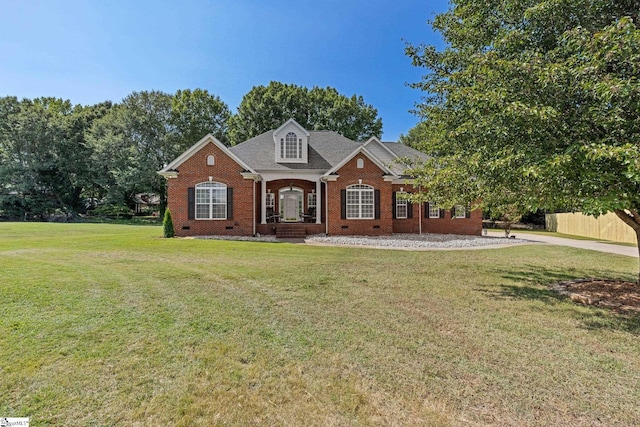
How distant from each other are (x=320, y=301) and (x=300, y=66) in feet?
78.5

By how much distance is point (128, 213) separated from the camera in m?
38.4

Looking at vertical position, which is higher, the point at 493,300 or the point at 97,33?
the point at 97,33

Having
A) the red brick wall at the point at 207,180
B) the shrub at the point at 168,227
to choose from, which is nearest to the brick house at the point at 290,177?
the red brick wall at the point at 207,180

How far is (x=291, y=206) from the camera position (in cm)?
2297

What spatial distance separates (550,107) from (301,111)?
38.3 metres

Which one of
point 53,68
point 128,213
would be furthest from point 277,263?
point 128,213

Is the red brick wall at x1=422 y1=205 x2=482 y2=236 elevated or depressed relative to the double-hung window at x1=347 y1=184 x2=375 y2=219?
depressed

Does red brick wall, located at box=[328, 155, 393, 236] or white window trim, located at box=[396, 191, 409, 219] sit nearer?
red brick wall, located at box=[328, 155, 393, 236]

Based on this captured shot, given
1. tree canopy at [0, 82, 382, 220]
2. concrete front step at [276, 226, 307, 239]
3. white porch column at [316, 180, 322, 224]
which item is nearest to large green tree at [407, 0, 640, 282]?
white porch column at [316, 180, 322, 224]

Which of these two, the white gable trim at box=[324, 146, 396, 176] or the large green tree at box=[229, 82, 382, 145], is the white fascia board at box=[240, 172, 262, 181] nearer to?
the white gable trim at box=[324, 146, 396, 176]

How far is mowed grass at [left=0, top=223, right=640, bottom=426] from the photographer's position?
2.91 metres

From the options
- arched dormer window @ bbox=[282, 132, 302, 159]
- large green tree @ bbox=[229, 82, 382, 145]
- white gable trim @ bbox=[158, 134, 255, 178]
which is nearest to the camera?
white gable trim @ bbox=[158, 134, 255, 178]

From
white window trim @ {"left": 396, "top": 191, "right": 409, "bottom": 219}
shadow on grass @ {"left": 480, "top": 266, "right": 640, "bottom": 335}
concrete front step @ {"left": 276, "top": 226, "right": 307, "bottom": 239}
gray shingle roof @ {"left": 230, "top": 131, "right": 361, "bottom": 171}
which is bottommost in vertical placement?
shadow on grass @ {"left": 480, "top": 266, "right": 640, "bottom": 335}

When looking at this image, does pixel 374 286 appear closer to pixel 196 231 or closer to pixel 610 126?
pixel 610 126
